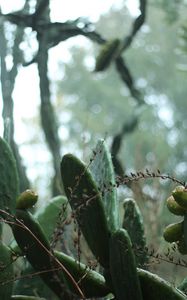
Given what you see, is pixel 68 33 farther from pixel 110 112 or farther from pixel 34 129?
pixel 110 112

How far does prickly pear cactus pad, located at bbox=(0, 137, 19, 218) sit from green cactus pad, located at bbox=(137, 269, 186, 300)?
0.28m

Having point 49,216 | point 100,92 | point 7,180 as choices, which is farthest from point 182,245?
point 100,92

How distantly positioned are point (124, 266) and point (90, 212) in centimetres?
11

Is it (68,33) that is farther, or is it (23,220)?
(68,33)

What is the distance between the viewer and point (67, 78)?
64.7ft

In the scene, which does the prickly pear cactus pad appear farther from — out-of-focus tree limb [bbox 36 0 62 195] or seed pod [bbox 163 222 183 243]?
out-of-focus tree limb [bbox 36 0 62 195]

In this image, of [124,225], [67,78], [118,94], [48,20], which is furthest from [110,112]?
[124,225]

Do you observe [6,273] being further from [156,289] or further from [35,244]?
[156,289]

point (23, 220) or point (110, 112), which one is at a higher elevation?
point (23, 220)

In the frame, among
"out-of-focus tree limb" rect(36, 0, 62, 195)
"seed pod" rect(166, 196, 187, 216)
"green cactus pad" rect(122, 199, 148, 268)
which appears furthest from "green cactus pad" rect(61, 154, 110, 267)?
"out-of-focus tree limb" rect(36, 0, 62, 195)

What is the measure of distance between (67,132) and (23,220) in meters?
17.6

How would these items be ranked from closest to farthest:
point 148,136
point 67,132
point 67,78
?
point 148,136 → point 67,132 → point 67,78

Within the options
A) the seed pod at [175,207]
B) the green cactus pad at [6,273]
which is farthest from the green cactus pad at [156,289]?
the green cactus pad at [6,273]

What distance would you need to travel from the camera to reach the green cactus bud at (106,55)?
2.23 m
